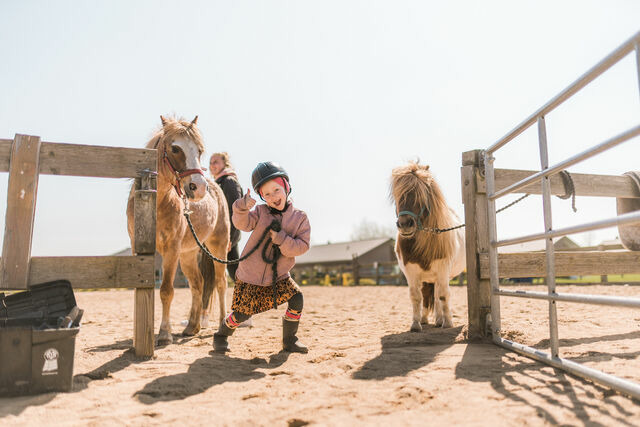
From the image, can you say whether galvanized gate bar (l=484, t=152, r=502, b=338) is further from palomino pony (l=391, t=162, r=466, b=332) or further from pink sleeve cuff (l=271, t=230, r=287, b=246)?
pink sleeve cuff (l=271, t=230, r=287, b=246)

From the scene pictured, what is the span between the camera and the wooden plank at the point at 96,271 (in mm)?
2963

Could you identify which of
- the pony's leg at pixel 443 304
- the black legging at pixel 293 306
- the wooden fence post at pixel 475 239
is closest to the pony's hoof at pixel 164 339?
the black legging at pixel 293 306

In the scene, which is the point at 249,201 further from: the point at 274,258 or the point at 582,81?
the point at 582,81

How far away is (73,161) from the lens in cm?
321

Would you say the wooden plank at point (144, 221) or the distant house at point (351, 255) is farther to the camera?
Result: the distant house at point (351, 255)

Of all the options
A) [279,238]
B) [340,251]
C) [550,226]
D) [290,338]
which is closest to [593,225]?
[550,226]

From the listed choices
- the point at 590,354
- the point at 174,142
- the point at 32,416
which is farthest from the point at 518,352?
the point at 174,142

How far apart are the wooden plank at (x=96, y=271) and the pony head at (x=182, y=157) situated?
83 cm

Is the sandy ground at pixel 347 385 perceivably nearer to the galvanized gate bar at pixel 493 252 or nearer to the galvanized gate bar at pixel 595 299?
the galvanized gate bar at pixel 493 252

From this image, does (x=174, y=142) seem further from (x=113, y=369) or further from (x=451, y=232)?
(x=451, y=232)

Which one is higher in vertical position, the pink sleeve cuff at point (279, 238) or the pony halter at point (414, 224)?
the pony halter at point (414, 224)

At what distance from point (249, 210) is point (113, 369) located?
1518mm

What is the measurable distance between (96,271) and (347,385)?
200 centimetres

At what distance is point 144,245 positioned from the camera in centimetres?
335
